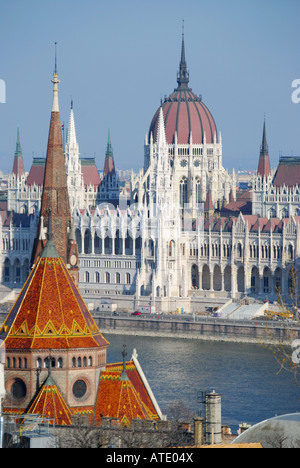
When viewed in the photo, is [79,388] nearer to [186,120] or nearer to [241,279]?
[241,279]

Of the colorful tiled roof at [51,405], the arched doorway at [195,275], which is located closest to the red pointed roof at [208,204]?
the arched doorway at [195,275]

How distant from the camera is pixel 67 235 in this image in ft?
247

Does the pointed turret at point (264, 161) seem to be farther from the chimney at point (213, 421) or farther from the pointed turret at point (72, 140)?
the chimney at point (213, 421)

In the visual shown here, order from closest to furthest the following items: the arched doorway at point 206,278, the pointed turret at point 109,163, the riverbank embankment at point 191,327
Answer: the riverbank embankment at point 191,327, the arched doorway at point 206,278, the pointed turret at point 109,163

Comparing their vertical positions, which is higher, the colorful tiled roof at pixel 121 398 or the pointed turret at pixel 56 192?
the pointed turret at pixel 56 192

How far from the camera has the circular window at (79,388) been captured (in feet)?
186

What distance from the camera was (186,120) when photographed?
144 meters

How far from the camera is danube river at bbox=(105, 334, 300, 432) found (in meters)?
79.8

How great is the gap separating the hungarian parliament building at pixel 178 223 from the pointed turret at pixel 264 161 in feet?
0.26

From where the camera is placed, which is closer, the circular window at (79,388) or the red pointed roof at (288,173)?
the circular window at (79,388)

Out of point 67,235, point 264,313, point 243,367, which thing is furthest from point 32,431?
point 264,313

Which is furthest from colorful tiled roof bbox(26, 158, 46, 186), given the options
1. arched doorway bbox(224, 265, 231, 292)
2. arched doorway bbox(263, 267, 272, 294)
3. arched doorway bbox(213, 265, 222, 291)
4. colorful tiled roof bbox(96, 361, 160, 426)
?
colorful tiled roof bbox(96, 361, 160, 426)

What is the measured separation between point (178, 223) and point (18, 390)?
238ft

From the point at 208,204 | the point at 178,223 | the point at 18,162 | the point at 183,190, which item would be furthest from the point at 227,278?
the point at 18,162
